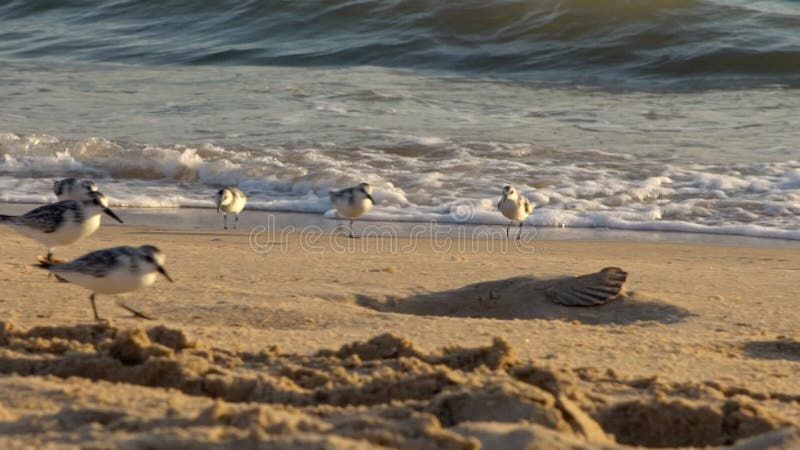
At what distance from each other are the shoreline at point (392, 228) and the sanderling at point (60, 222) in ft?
8.21

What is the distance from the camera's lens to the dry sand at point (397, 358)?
3957mm

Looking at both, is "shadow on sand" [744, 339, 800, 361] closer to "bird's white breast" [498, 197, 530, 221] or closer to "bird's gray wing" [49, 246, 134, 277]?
"bird's gray wing" [49, 246, 134, 277]

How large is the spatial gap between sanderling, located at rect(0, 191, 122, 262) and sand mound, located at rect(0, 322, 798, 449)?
6.60 ft

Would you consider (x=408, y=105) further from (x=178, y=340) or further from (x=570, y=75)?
(x=178, y=340)

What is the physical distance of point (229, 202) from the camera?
33.2 ft

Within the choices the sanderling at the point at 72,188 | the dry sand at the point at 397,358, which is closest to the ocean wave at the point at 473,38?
the sanderling at the point at 72,188

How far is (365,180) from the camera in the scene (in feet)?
38.4

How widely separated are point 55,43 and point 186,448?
18228 mm

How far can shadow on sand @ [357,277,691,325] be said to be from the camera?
6758 mm

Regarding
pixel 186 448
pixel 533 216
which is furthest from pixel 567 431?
pixel 533 216

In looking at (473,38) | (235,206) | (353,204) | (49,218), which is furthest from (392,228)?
(473,38)

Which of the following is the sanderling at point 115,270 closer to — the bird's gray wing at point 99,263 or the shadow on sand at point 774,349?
the bird's gray wing at point 99,263

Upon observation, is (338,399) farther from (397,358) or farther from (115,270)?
(115,270)

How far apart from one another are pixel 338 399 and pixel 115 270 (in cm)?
170
